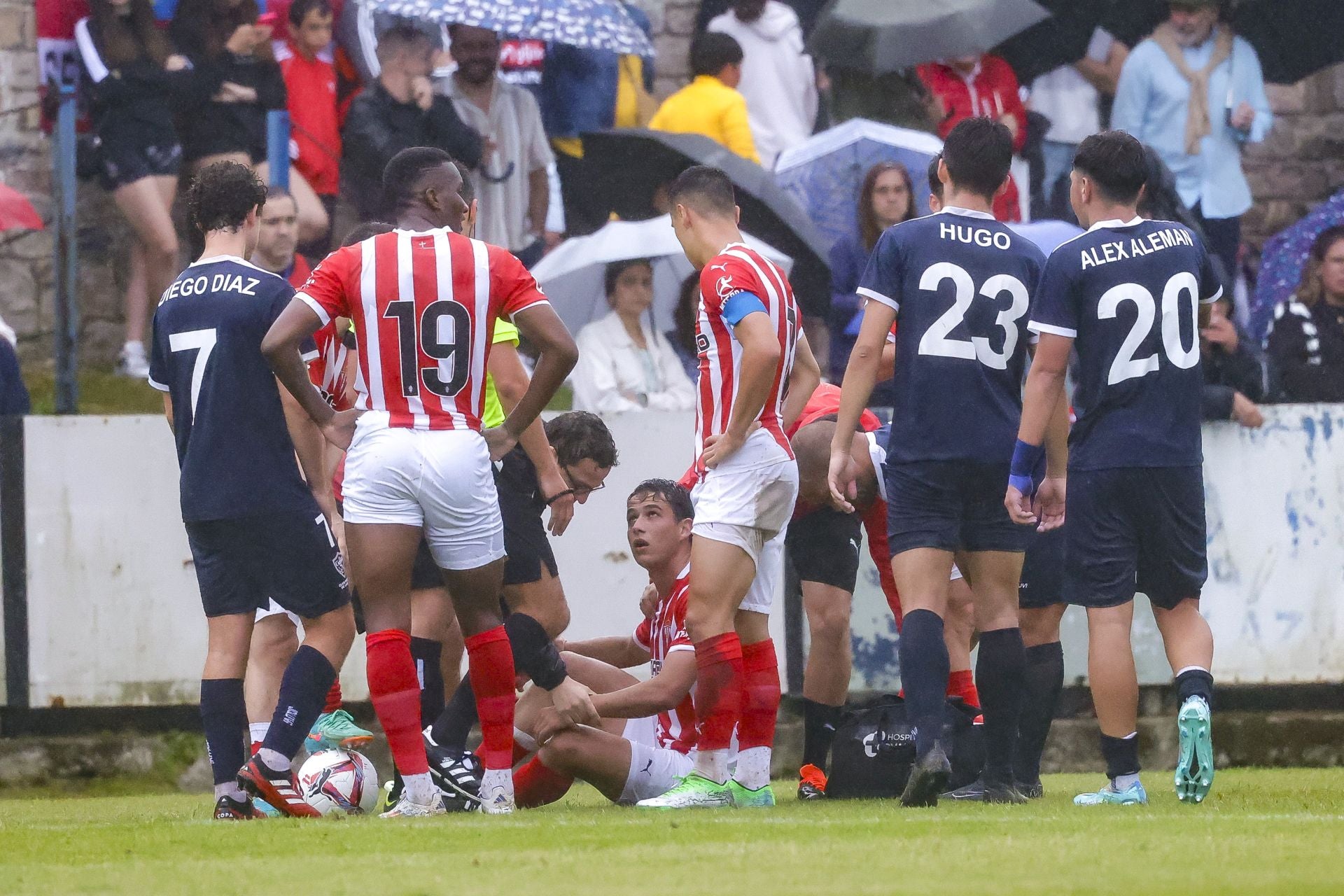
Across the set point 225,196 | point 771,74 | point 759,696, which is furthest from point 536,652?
point 771,74

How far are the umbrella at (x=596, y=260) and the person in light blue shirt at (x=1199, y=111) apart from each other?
9.77 ft

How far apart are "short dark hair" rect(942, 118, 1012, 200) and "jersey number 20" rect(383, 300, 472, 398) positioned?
1.70 metres

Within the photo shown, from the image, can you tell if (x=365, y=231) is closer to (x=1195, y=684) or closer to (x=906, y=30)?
(x=1195, y=684)

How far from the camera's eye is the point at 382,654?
21.8 ft

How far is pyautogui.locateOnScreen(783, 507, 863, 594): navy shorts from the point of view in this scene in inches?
310

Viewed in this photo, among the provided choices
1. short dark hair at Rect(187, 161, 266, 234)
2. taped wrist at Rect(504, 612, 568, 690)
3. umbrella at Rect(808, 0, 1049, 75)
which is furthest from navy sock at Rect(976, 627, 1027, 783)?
umbrella at Rect(808, 0, 1049, 75)

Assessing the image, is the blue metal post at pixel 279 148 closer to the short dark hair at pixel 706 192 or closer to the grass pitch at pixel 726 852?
the short dark hair at pixel 706 192

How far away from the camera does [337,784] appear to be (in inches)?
284

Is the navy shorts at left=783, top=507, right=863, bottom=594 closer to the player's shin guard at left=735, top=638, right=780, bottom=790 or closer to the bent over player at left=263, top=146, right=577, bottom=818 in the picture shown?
the player's shin guard at left=735, top=638, right=780, bottom=790

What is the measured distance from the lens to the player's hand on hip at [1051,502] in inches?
275

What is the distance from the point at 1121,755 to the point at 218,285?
10.9ft

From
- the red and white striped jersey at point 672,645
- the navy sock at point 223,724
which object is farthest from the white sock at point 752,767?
the navy sock at point 223,724

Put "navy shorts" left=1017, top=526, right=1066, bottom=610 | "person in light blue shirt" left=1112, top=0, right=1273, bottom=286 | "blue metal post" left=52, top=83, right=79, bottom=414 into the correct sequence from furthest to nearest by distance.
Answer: "person in light blue shirt" left=1112, top=0, right=1273, bottom=286, "blue metal post" left=52, top=83, right=79, bottom=414, "navy shorts" left=1017, top=526, right=1066, bottom=610

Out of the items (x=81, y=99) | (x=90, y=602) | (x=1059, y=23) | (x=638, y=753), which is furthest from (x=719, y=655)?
Result: (x=1059, y=23)
